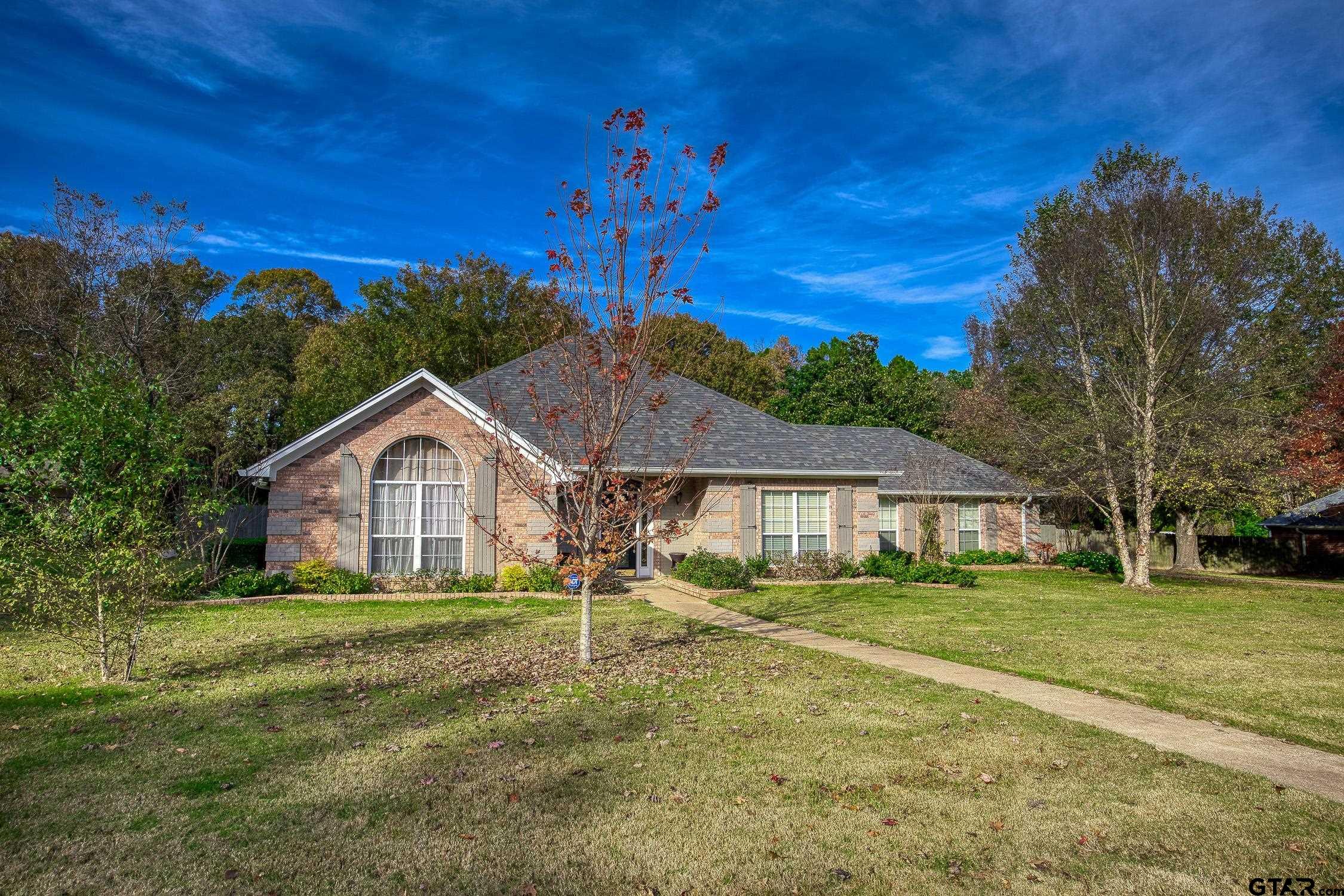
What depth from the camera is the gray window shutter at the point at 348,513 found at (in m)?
15.9

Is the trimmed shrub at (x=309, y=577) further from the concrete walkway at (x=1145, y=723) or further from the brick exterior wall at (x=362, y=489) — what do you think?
the concrete walkway at (x=1145, y=723)

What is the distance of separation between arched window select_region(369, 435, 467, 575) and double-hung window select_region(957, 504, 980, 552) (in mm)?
14893

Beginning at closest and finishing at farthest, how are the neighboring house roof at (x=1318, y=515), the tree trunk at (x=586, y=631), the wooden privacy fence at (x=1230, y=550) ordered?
the tree trunk at (x=586, y=631) → the neighboring house roof at (x=1318, y=515) → the wooden privacy fence at (x=1230, y=550)

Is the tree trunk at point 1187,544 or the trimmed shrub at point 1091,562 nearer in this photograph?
the trimmed shrub at point 1091,562

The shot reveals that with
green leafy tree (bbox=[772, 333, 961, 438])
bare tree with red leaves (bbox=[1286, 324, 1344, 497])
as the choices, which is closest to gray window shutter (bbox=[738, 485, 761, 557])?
bare tree with red leaves (bbox=[1286, 324, 1344, 497])

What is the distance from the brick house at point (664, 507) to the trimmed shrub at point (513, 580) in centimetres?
42

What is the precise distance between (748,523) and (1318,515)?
21520 mm

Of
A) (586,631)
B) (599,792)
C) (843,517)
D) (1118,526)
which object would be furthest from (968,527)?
(599,792)

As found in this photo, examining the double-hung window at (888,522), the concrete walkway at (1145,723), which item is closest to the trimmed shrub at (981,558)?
the double-hung window at (888,522)

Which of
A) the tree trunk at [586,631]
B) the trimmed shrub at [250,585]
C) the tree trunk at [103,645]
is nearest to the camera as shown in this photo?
the tree trunk at [103,645]

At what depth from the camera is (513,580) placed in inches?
640

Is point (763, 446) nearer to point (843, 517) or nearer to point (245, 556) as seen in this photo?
point (843, 517)

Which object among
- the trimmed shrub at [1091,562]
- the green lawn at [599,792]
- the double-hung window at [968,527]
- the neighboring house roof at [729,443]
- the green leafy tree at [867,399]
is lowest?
the green lawn at [599,792]

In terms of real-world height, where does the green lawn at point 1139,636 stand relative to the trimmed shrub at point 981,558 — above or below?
below
